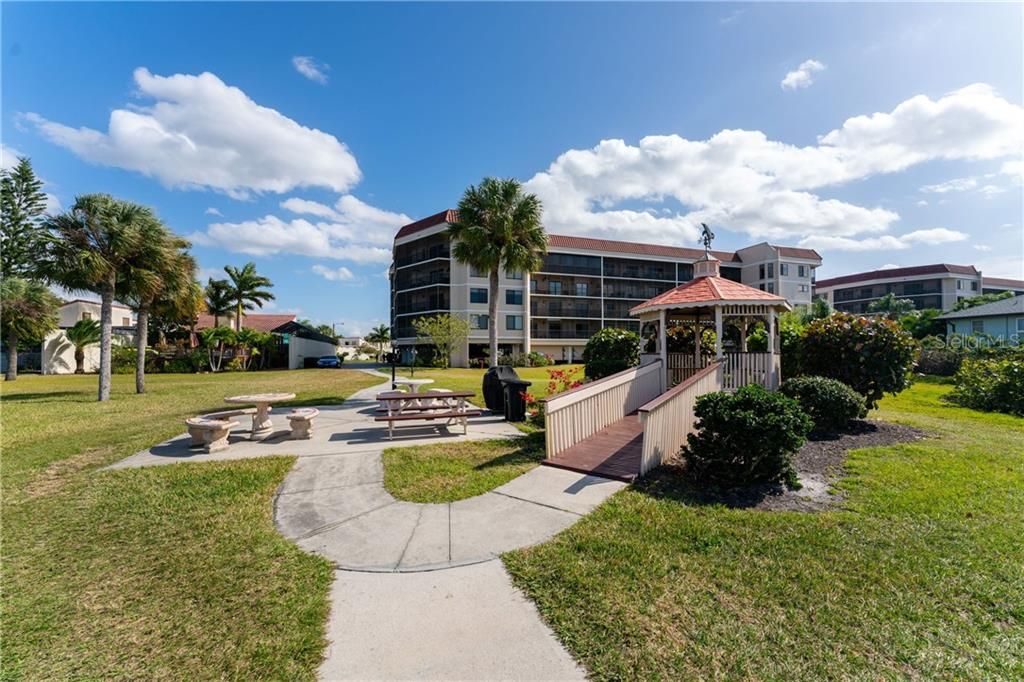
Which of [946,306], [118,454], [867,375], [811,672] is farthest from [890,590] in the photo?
[946,306]

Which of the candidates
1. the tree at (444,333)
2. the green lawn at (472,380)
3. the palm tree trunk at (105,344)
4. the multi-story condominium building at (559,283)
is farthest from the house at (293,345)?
the palm tree trunk at (105,344)

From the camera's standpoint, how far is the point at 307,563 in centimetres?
410

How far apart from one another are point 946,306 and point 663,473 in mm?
90325

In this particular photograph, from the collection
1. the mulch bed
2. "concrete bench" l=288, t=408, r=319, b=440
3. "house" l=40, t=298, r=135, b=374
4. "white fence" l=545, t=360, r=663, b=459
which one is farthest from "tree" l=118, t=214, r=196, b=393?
the mulch bed

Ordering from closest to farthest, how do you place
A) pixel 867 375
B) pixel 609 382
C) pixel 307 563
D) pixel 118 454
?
1. pixel 307 563
2. pixel 118 454
3. pixel 609 382
4. pixel 867 375

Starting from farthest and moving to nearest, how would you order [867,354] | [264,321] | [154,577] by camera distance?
1. [264,321]
2. [867,354]
3. [154,577]

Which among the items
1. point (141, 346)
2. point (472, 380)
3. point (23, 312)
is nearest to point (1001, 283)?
point (472, 380)

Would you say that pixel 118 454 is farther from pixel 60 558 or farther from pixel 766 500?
pixel 766 500

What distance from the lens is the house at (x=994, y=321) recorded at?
1137 inches

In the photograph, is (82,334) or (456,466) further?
(82,334)

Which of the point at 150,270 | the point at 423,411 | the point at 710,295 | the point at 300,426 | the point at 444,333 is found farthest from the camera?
the point at 444,333

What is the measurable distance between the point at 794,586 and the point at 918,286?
94361 mm

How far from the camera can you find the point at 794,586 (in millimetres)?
3566

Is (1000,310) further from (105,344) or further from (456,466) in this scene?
(105,344)
